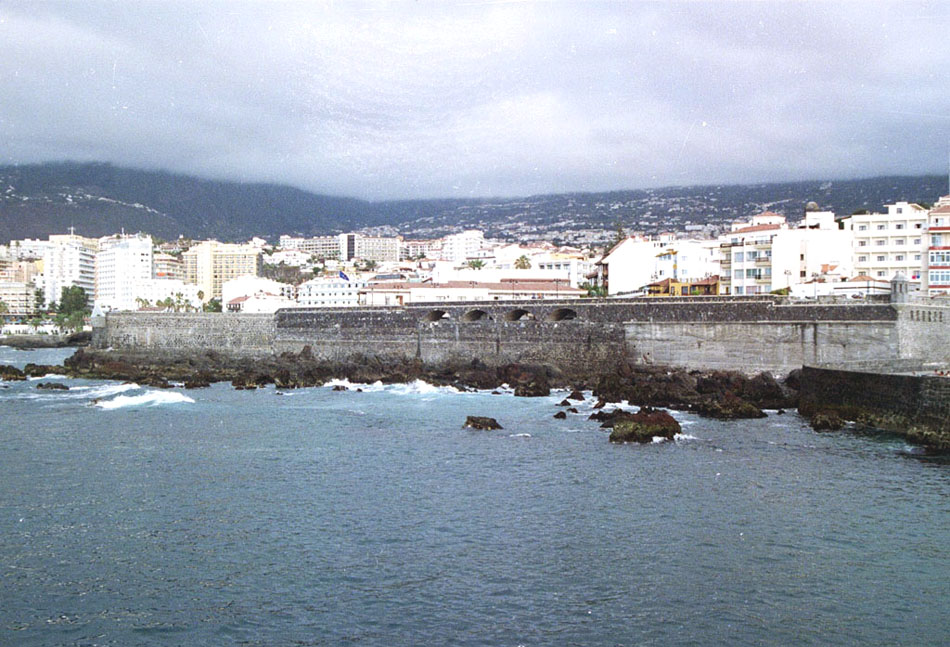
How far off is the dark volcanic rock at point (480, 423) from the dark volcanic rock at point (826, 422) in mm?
10809

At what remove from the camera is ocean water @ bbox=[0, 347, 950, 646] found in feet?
41.0

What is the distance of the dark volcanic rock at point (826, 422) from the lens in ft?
92.7

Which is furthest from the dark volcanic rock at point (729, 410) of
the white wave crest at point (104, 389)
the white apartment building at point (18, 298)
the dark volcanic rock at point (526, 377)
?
the white apartment building at point (18, 298)

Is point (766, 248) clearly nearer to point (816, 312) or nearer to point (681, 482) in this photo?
point (816, 312)

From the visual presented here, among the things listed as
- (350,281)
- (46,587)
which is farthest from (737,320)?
(350,281)

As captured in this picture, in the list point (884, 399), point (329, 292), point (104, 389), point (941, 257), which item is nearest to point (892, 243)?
point (941, 257)

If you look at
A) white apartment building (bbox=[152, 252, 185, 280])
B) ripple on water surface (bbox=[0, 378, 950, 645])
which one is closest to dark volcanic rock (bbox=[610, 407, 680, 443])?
ripple on water surface (bbox=[0, 378, 950, 645])

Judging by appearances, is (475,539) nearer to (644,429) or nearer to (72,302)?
(644,429)

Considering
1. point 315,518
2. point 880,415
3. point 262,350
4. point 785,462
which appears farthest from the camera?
point 262,350

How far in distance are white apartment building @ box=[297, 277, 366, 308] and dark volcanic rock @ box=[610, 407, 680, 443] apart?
56.7 metres

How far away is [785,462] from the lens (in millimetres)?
23172

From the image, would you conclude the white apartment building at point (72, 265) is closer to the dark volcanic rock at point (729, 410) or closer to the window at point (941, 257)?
the window at point (941, 257)

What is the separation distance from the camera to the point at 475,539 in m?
16.5

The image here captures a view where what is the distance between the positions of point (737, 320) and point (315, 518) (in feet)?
97.4
